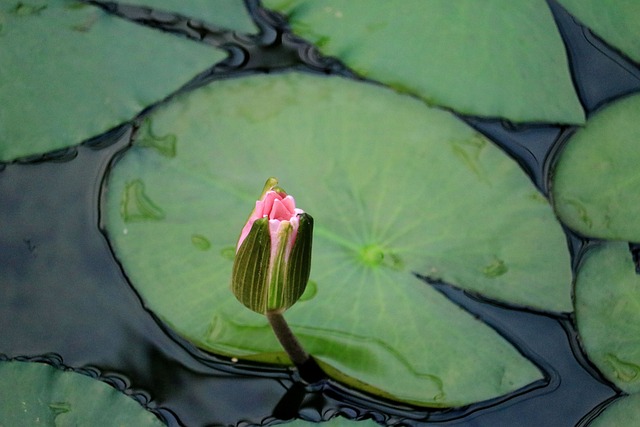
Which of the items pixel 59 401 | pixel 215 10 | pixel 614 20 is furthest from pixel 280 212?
pixel 614 20

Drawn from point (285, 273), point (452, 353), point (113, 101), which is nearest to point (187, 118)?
point (113, 101)

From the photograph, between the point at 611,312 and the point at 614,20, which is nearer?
the point at 611,312

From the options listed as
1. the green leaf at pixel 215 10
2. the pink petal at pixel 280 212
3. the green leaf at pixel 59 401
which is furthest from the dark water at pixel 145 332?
the pink petal at pixel 280 212

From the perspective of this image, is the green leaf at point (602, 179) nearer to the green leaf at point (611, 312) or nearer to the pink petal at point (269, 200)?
the green leaf at point (611, 312)

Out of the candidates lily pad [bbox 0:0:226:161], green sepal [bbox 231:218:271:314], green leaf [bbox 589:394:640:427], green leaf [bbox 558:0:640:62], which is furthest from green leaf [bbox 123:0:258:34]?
green leaf [bbox 589:394:640:427]

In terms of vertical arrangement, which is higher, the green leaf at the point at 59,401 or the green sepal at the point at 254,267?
the green sepal at the point at 254,267

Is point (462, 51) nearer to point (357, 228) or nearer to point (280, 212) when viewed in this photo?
point (357, 228)

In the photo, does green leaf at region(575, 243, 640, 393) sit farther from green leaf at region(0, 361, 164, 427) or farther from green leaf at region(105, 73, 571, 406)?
green leaf at region(0, 361, 164, 427)
